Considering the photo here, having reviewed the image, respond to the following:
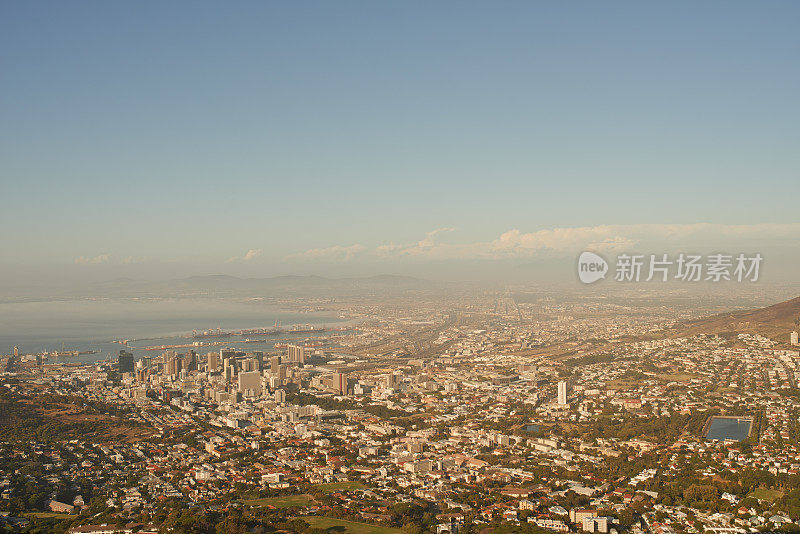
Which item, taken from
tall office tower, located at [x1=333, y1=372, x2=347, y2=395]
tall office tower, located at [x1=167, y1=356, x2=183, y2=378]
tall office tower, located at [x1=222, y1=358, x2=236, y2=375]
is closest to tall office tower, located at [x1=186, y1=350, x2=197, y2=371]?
tall office tower, located at [x1=167, y1=356, x2=183, y2=378]

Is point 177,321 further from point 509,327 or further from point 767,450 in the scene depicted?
point 767,450

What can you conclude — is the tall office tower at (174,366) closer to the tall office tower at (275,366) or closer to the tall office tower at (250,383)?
the tall office tower at (275,366)

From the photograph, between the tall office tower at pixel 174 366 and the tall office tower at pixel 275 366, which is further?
the tall office tower at pixel 174 366

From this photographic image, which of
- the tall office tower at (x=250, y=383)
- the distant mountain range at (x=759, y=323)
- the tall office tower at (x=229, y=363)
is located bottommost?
the tall office tower at (x=250, y=383)

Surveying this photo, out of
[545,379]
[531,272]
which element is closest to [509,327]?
[545,379]

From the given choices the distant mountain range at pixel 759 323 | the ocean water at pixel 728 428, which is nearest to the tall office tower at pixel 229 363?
the ocean water at pixel 728 428

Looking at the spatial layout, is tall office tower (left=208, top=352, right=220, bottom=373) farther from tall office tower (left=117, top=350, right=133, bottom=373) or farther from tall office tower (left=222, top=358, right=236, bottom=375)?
tall office tower (left=117, top=350, right=133, bottom=373)

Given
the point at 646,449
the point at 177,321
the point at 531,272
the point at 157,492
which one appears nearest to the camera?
the point at 157,492
